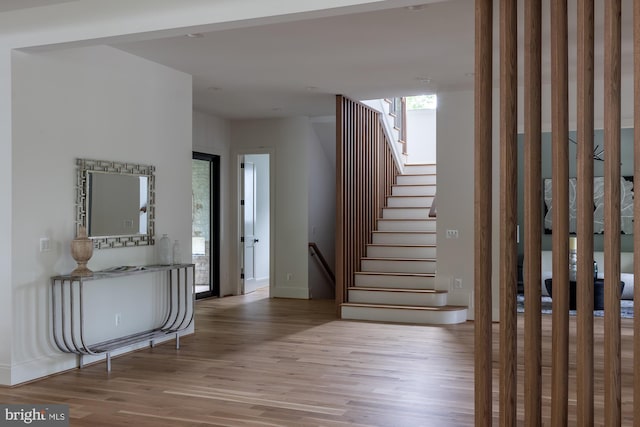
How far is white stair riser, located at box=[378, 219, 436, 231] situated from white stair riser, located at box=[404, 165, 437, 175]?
1.52 metres

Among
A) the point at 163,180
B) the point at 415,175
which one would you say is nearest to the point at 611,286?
the point at 163,180

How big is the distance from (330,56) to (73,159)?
244 centimetres

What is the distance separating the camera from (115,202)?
5.59 meters

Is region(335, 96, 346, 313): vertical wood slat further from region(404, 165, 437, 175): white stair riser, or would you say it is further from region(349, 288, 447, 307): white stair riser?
region(404, 165, 437, 175): white stair riser

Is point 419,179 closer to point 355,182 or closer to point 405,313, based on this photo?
point 355,182

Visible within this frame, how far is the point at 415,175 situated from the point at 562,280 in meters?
7.01

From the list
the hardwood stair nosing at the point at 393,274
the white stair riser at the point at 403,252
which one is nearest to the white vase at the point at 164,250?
the hardwood stair nosing at the point at 393,274

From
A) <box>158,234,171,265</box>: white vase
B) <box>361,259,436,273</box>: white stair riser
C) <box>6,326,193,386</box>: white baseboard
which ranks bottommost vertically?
<box>6,326,193,386</box>: white baseboard

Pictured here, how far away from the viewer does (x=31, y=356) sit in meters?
→ 4.84

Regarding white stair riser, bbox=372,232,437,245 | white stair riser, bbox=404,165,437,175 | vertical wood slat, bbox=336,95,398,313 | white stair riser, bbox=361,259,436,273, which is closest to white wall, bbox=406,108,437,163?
white stair riser, bbox=404,165,437,175

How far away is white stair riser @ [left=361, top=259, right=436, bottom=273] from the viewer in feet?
27.2

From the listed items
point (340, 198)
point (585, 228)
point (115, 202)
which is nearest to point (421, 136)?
point (340, 198)

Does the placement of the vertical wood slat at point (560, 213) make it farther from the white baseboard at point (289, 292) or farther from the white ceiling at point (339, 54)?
the white baseboard at point (289, 292)

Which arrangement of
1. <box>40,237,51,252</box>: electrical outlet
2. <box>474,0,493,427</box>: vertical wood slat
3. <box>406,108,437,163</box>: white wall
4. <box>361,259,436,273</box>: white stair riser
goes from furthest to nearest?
<box>406,108,437,163</box>: white wall
<box>361,259,436,273</box>: white stair riser
<box>40,237,51,252</box>: electrical outlet
<box>474,0,493,427</box>: vertical wood slat
